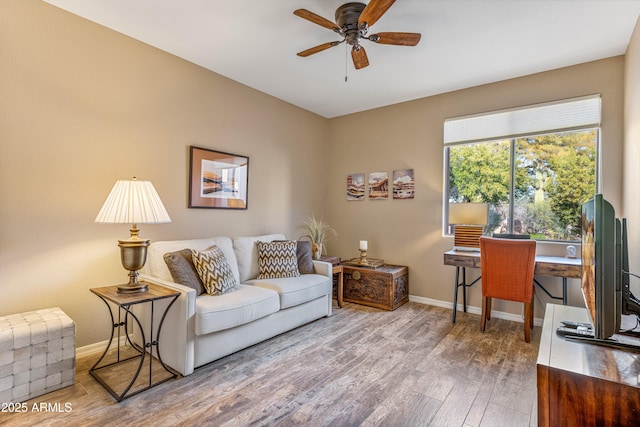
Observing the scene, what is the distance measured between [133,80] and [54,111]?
0.68 metres

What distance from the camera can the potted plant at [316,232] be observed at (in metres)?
A: 4.22

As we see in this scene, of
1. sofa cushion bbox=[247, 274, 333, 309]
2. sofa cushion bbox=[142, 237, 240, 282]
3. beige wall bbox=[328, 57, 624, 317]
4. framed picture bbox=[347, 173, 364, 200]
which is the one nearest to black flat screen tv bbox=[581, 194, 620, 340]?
sofa cushion bbox=[247, 274, 333, 309]

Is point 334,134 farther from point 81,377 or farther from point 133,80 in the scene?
point 81,377

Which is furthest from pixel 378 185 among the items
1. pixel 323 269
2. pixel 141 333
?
pixel 141 333

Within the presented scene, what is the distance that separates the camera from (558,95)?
10.8ft

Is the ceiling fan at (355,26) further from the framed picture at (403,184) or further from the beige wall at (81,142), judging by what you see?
the framed picture at (403,184)

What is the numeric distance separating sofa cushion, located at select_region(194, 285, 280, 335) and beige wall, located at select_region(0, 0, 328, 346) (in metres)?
0.95

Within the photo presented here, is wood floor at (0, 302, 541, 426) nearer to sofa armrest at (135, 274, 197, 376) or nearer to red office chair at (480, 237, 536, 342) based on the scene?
sofa armrest at (135, 274, 197, 376)

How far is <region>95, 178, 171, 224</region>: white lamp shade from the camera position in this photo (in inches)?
85.7

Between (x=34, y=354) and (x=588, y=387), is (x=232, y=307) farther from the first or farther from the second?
(x=588, y=387)

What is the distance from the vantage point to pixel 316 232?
439 centimetres

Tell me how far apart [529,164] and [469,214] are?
2.82ft

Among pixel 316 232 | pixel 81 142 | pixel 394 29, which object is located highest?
pixel 394 29

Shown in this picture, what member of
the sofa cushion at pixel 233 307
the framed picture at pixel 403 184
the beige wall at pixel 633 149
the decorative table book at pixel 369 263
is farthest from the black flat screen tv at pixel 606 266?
the framed picture at pixel 403 184
